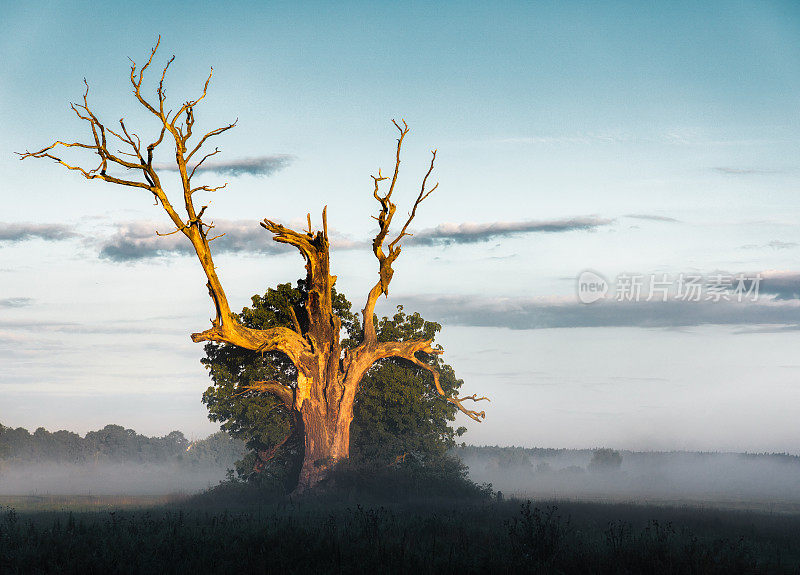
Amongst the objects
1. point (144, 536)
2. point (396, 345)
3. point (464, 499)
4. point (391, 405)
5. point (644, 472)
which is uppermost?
point (396, 345)

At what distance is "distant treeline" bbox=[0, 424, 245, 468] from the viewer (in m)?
125

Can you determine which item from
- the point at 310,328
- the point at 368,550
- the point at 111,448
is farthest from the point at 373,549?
the point at 111,448

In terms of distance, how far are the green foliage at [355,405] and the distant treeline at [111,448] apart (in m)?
82.2

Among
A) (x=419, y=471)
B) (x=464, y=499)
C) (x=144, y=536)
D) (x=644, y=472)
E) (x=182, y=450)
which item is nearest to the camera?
(x=144, y=536)

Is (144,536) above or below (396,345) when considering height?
below

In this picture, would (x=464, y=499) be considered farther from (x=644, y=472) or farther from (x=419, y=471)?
(x=644, y=472)

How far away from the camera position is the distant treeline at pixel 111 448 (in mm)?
125125

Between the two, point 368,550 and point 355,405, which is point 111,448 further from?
point 368,550

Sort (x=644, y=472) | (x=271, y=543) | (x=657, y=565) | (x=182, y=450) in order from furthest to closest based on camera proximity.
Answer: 1. (x=182, y=450)
2. (x=644, y=472)
3. (x=271, y=543)
4. (x=657, y=565)

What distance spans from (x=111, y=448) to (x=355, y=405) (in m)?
118

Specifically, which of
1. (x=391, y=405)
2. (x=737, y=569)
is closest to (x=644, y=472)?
(x=391, y=405)

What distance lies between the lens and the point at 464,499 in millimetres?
32906

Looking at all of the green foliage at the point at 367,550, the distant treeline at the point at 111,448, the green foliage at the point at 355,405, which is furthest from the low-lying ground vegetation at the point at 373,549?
the distant treeline at the point at 111,448

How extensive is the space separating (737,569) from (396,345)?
24.0 meters
